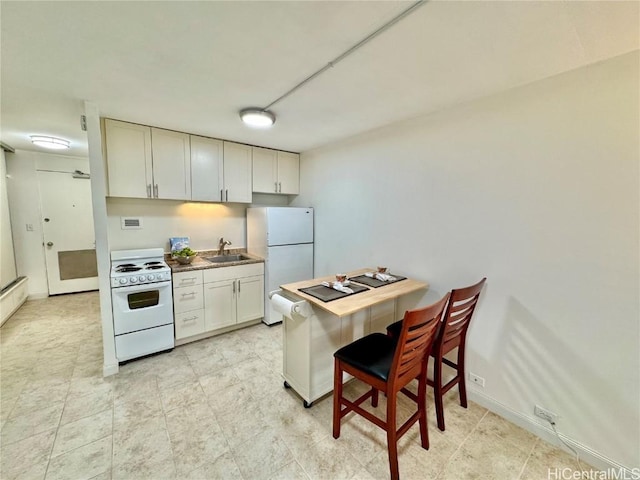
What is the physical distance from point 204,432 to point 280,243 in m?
2.11

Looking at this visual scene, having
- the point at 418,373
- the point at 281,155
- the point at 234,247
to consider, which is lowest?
the point at 418,373

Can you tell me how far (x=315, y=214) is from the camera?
3695 millimetres

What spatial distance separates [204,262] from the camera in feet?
10.5

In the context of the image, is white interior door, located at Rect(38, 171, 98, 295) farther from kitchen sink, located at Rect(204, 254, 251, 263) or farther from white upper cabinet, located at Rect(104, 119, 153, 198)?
kitchen sink, located at Rect(204, 254, 251, 263)

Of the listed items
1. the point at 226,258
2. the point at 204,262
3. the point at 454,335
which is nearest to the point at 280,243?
the point at 226,258

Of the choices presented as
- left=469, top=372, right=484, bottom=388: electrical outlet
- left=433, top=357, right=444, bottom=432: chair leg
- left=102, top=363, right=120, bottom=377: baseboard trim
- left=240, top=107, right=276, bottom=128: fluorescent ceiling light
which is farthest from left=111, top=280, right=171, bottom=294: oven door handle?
left=469, top=372, right=484, bottom=388: electrical outlet

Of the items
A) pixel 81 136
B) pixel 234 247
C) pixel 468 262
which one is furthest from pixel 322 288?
pixel 81 136

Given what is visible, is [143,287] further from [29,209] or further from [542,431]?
[542,431]

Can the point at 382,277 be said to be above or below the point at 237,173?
below

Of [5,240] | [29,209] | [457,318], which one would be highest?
[29,209]

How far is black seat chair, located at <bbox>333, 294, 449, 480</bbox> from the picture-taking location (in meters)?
1.38

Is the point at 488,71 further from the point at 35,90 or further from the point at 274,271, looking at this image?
the point at 35,90

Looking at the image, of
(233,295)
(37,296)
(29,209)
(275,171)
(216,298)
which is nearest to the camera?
(216,298)

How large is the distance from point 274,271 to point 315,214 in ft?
3.26
